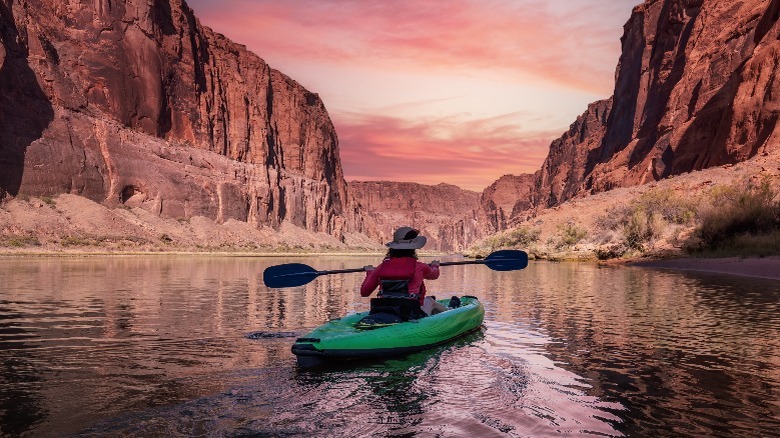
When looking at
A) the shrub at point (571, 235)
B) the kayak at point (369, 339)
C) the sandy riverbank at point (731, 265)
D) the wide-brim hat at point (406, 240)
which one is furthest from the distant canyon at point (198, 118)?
the wide-brim hat at point (406, 240)

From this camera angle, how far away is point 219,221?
108250 millimetres

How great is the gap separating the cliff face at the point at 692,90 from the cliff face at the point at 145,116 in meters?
65.5

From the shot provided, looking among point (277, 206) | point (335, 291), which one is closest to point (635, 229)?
point (335, 291)

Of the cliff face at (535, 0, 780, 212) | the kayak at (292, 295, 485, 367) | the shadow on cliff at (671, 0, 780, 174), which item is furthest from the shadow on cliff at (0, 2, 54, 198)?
the shadow on cliff at (671, 0, 780, 174)

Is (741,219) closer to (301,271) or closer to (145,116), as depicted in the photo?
(301,271)

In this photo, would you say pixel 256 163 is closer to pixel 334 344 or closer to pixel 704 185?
pixel 704 185

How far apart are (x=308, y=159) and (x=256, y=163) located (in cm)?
3211

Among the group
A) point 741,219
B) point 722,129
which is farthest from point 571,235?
point 741,219

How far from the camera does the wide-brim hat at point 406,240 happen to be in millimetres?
10164

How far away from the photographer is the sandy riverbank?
28328 mm

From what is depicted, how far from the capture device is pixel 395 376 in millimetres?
8516

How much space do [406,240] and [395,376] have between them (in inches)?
102

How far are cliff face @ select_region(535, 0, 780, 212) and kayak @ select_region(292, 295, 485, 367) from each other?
52459mm

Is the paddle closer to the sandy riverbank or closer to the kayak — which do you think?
the kayak
